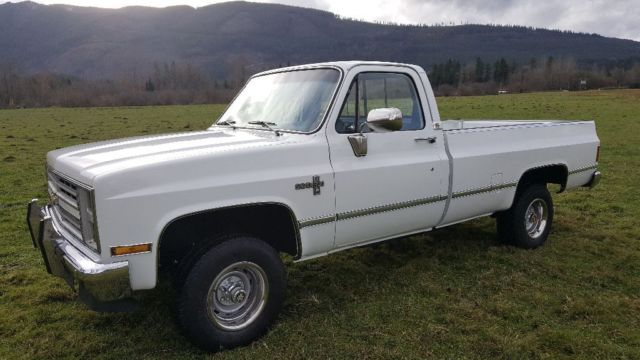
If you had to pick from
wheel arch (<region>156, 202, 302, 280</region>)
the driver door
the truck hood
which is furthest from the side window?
wheel arch (<region>156, 202, 302, 280</region>)

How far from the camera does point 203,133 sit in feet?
14.4

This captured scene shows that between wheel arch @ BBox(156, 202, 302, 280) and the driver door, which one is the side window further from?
wheel arch @ BBox(156, 202, 302, 280)

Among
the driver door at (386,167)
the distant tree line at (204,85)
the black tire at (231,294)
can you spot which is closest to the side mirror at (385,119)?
the driver door at (386,167)

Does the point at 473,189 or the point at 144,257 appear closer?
the point at 144,257

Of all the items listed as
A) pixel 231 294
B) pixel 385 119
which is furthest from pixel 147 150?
pixel 385 119

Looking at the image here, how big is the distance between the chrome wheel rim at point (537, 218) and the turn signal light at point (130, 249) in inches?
174

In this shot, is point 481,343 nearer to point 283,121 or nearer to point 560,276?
point 560,276

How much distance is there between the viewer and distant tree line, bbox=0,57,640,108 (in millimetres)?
71062

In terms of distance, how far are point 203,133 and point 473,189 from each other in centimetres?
265

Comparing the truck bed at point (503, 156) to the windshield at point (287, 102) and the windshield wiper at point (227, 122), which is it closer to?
the windshield at point (287, 102)

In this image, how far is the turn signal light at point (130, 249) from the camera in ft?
9.98

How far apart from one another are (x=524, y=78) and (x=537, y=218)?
100421 millimetres

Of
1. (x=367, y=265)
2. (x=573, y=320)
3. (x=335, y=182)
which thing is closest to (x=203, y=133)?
(x=335, y=182)

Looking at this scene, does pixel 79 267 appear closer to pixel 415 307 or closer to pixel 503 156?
pixel 415 307
